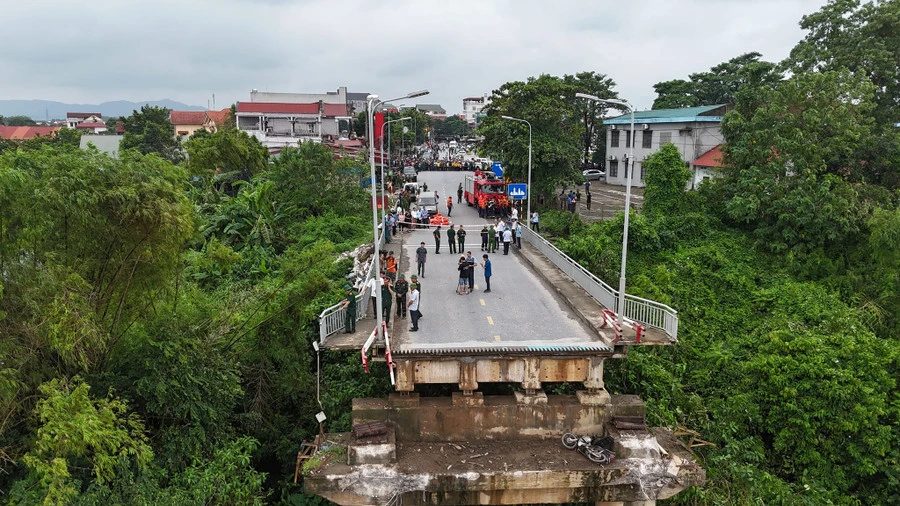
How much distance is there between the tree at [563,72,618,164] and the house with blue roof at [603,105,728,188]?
401 cm

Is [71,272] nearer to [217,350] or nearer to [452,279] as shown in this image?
[217,350]

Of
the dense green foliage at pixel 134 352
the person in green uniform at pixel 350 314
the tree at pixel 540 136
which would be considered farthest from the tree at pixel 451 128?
the person in green uniform at pixel 350 314

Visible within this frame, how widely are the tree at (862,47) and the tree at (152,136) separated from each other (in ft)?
179

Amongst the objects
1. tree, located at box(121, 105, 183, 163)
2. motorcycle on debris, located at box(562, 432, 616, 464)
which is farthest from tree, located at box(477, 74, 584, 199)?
tree, located at box(121, 105, 183, 163)

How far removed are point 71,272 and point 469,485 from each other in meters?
9.50

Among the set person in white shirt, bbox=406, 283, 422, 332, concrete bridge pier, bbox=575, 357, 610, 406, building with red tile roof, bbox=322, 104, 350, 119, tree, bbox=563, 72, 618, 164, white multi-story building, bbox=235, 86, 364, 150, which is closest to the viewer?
concrete bridge pier, bbox=575, 357, 610, 406

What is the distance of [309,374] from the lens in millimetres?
18094

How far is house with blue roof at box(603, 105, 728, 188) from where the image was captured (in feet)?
144

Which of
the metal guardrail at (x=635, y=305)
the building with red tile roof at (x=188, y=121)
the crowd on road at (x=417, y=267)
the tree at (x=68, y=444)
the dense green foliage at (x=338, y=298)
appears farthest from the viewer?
the building with red tile roof at (x=188, y=121)

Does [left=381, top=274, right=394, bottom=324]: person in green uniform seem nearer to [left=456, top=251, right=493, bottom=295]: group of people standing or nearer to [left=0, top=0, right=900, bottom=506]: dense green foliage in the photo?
[left=0, top=0, right=900, bottom=506]: dense green foliage

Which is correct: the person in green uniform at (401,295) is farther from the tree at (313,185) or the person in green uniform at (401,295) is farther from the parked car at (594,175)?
the parked car at (594,175)

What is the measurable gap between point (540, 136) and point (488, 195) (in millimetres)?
4973

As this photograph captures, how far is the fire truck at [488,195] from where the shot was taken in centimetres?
3850

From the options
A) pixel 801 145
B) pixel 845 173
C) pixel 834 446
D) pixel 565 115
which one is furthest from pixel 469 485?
pixel 565 115
